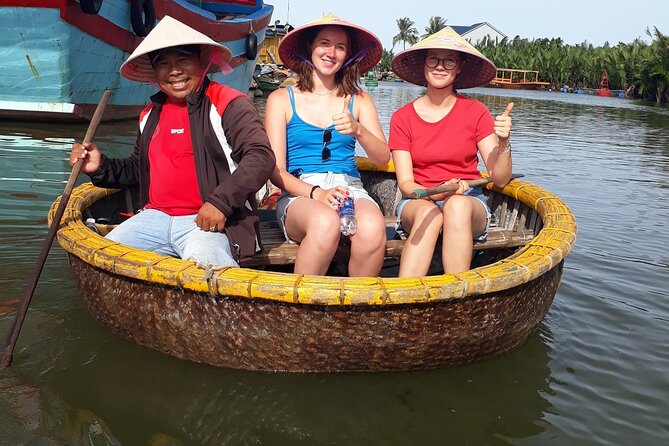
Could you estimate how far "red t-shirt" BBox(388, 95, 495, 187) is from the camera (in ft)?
10.1

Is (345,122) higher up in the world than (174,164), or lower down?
higher up

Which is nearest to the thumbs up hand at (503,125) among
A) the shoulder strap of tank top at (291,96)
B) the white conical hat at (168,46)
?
the shoulder strap of tank top at (291,96)

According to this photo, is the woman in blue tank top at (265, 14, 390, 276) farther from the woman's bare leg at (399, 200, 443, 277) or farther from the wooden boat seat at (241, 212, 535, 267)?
the woman's bare leg at (399, 200, 443, 277)

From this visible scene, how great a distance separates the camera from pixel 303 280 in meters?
2.12

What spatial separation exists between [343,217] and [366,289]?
607mm

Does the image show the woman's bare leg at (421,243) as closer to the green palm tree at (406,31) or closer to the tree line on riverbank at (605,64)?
the tree line on riverbank at (605,64)

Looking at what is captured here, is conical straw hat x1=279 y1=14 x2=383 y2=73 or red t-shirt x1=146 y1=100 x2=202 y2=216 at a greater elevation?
conical straw hat x1=279 y1=14 x2=383 y2=73

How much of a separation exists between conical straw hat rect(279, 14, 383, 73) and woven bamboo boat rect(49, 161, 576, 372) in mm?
1261

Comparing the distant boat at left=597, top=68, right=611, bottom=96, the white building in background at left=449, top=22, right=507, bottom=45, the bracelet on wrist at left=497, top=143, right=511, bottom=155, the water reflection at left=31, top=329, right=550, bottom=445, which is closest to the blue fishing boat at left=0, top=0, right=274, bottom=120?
the bracelet on wrist at left=497, top=143, right=511, bottom=155

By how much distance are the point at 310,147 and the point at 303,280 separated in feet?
3.70

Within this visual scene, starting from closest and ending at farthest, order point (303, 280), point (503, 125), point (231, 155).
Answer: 1. point (303, 280)
2. point (231, 155)
3. point (503, 125)

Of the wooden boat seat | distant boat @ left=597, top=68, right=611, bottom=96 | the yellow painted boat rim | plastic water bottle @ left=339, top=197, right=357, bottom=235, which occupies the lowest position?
the wooden boat seat

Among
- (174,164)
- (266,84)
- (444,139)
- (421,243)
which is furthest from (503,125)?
(266,84)

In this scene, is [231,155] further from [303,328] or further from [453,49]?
[453,49]
